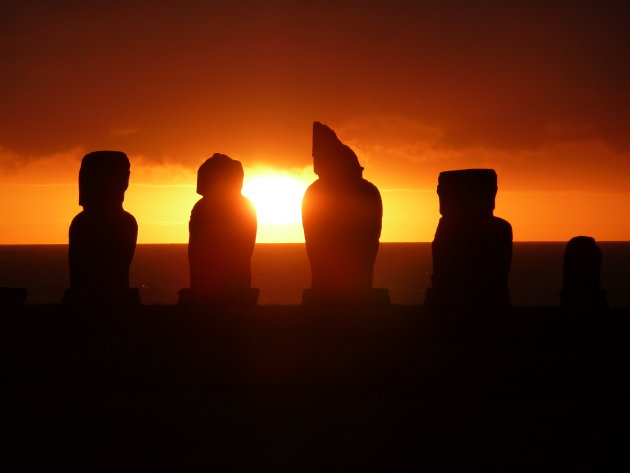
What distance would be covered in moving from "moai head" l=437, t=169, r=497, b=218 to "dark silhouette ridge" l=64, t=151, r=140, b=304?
4644 mm

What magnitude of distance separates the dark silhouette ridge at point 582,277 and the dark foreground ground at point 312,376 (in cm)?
47

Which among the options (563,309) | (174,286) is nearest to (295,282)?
(174,286)

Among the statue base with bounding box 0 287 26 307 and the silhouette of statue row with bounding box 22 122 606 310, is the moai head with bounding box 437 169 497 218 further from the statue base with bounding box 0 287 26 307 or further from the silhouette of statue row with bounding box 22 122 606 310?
the statue base with bounding box 0 287 26 307

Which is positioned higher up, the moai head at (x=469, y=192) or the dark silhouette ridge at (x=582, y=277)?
the moai head at (x=469, y=192)

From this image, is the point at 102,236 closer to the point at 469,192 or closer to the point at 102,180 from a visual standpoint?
the point at 102,180

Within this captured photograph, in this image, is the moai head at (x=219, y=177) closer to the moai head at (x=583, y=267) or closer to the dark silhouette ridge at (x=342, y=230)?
the dark silhouette ridge at (x=342, y=230)

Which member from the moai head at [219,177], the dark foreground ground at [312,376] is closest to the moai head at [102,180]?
the moai head at [219,177]

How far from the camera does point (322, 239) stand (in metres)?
11.5

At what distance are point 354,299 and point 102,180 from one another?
4101mm

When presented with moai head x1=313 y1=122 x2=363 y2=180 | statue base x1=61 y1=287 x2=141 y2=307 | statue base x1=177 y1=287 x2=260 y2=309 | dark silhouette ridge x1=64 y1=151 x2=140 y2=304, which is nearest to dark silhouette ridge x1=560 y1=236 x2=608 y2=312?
moai head x1=313 y1=122 x2=363 y2=180

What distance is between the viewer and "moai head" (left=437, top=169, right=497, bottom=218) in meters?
11.7

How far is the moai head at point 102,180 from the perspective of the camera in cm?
1209

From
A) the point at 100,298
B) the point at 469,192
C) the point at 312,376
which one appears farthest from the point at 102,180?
the point at 469,192

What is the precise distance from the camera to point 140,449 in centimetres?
845
